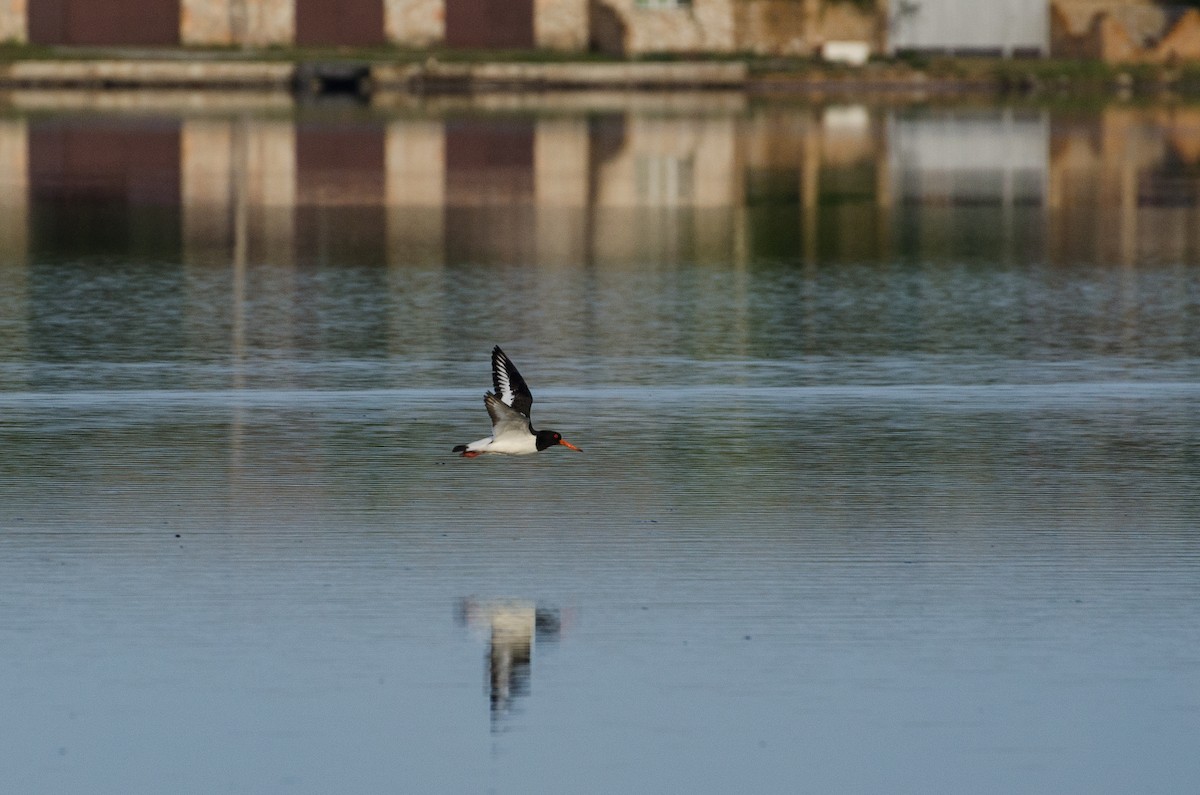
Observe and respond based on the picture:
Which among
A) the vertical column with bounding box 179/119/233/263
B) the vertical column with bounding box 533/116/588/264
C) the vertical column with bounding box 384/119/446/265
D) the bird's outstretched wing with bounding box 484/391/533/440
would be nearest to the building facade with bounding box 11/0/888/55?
the vertical column with bounding box 179/119/233/263

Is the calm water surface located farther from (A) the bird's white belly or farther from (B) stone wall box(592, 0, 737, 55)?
(B) stone wall box(592, 0, 737, 55)

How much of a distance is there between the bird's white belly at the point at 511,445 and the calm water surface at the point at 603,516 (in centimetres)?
36

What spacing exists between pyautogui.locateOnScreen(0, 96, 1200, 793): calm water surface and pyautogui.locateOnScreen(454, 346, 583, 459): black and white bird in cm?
36

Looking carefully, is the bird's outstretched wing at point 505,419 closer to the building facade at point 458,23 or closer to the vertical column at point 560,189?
the vertical column at point 560,189

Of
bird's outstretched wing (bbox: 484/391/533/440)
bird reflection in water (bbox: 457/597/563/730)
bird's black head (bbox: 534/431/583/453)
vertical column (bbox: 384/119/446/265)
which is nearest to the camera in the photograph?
bird reflection in water (bbox: 457/597/563/730)

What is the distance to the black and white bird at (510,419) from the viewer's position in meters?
11.6

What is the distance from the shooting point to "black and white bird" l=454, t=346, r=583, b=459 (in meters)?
11.6

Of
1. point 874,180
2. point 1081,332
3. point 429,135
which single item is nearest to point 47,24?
point 429,135

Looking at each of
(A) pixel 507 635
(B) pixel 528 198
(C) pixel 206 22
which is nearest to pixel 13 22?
(C) pixel 206 22

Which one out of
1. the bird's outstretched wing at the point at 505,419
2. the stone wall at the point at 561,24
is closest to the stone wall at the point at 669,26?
the stone wall at the point at 561,24

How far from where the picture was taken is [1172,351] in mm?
17750

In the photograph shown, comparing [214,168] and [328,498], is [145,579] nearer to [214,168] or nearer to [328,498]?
[328,498]

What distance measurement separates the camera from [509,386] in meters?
Answer: 11.8

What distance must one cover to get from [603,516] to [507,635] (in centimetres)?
226
